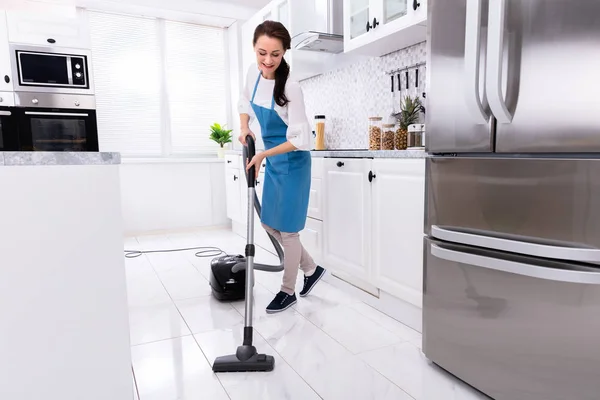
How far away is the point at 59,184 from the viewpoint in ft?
2.47

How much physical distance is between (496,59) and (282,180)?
3.95 feet

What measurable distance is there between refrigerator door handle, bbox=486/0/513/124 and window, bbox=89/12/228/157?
403 centimetres

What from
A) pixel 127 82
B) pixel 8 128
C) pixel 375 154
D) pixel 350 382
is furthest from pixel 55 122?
pixel 350 382

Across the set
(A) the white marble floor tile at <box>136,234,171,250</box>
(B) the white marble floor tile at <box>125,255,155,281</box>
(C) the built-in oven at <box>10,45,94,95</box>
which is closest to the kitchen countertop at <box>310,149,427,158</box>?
(B) the white marble floor tile at <box>125,255,155,281</box>

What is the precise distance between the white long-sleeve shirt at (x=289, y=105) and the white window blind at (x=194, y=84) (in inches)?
110

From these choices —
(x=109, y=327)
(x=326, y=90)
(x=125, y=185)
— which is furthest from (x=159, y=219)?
(x=109, y=327)

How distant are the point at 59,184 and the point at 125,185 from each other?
3815 millimetres

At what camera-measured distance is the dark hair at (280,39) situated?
6.25 feet

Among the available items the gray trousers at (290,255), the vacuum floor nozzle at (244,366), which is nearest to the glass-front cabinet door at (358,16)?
the gray trousers at (290,255)

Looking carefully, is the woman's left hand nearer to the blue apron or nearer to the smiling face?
the blue apron

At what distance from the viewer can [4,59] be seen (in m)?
3.29

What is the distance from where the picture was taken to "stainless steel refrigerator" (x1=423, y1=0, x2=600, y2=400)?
1.07m

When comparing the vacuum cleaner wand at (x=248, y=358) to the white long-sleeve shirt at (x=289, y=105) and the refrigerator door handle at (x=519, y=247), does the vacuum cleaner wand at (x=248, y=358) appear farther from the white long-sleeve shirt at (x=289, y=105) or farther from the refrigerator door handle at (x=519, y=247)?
the refrigerator door handle at (x=519, y=247)

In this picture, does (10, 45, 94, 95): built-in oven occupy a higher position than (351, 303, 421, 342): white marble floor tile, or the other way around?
(10, 45, 94, 95): built-in oven
